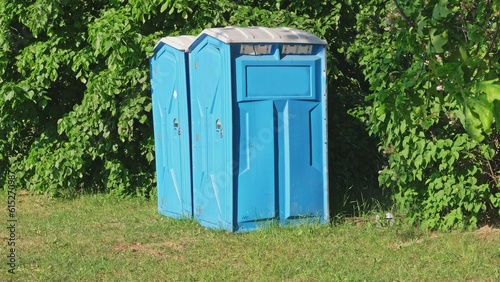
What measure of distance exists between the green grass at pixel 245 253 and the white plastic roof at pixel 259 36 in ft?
5.67

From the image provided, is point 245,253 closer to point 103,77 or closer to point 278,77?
point 278,77

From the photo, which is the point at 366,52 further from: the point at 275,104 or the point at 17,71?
the point at 17,71

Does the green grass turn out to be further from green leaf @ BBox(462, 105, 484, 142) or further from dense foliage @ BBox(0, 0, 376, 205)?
green leaf @ BBox(462, 105, 484, 142)

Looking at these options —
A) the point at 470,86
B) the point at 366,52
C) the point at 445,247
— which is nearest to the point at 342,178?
the point at 366,52

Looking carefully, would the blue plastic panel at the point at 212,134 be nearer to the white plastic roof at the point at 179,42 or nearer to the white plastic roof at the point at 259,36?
the white plastic roof at the point at 259,36

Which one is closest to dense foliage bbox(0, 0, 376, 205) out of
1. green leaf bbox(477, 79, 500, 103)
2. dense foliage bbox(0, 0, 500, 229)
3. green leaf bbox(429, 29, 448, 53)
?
dense foliage bbox(0, 0, 500, 229)

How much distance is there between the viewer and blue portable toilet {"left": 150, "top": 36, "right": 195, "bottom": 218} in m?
8.38

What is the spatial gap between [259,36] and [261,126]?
829mm

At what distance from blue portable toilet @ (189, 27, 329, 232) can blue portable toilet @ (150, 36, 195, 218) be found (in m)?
0.36

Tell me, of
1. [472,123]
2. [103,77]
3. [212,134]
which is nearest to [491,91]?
[472,123]

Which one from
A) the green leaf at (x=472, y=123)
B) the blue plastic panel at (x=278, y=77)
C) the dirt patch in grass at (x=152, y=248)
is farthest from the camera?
the blue plastic panel at (x=278, y=77)

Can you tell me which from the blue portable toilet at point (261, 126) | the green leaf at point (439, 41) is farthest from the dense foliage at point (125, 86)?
the green leaf at point (439, 41)

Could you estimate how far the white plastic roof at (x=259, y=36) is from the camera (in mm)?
7535

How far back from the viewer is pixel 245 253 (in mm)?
6965
